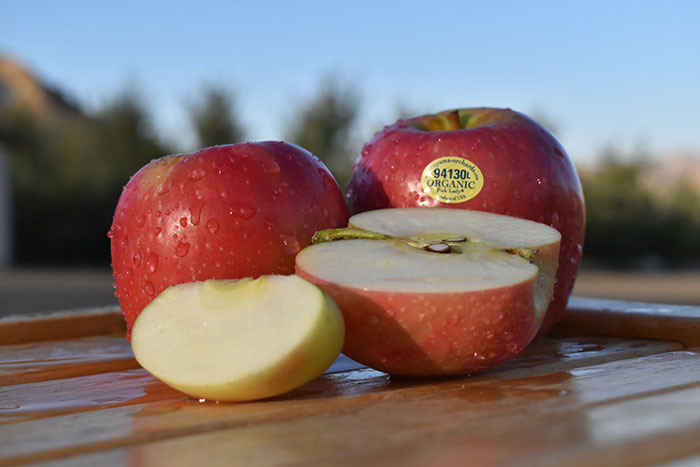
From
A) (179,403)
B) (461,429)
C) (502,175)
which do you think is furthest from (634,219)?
(461,429)

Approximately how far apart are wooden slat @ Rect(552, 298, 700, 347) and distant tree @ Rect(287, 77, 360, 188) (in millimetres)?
16295

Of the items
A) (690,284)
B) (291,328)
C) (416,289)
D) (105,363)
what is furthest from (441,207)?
(690,284)

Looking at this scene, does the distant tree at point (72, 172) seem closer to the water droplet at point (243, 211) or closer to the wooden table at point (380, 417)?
the water droplet at point (243, 211)

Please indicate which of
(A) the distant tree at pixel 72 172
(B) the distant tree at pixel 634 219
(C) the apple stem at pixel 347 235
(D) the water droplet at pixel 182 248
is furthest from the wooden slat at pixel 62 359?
(B) the distant tree at pixel 634 219

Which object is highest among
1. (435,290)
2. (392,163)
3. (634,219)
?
(392,163)

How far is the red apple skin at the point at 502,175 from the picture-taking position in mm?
1550

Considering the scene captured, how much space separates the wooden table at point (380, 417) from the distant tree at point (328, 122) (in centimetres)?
1686

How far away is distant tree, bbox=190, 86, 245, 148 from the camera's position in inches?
696

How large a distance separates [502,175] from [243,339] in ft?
2.35

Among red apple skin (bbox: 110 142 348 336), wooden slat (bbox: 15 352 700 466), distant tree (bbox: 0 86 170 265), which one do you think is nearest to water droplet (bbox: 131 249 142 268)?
red apple skin (bbox: 110 142 348 336)

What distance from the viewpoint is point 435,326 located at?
116 cm

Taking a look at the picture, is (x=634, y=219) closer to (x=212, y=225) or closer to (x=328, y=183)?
(x=328, y=183)

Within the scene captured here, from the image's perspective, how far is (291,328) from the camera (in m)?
1.06

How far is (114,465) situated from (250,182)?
2.36ft
